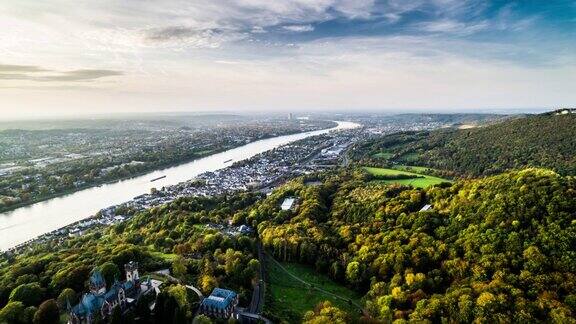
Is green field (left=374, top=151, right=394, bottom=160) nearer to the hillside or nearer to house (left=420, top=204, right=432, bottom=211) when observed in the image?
the hillside

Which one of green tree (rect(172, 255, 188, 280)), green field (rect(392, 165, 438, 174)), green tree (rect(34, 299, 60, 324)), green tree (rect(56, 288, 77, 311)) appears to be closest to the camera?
green tree (rect(34, 299, 60, 324))

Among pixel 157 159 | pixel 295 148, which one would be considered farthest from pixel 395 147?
pixel 157 159

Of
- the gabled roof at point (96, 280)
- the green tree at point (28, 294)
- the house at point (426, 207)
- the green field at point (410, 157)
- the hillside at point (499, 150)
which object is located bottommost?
the green tree at point (28, 294)

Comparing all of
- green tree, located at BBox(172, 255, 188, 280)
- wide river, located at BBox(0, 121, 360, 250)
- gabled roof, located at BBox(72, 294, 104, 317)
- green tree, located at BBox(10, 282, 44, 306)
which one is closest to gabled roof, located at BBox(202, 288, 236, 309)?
green tree, located at BBox(172, 255, 188, 280)

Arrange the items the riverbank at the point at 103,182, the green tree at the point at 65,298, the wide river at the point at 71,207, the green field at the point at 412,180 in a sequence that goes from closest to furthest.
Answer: the green tree at the point at 65,298 < the wide river at the point at 71,207 < the green field at the point at 412,180 < the riverbank at the point at 103,182

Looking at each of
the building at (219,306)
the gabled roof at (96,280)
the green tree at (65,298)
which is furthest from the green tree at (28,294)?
the building at (219,306)

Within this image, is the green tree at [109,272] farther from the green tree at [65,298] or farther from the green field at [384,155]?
the green field at [384,155]

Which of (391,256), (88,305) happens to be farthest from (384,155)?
(88,305)
